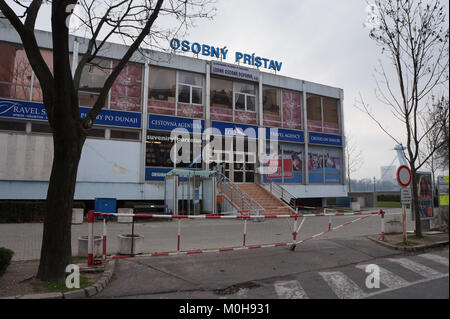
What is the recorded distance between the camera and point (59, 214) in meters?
6.58

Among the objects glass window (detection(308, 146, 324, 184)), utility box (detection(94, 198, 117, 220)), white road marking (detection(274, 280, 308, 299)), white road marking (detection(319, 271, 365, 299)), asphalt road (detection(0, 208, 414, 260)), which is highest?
glass window (detection(308, 146, 324, 184))

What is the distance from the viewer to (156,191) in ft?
73.0

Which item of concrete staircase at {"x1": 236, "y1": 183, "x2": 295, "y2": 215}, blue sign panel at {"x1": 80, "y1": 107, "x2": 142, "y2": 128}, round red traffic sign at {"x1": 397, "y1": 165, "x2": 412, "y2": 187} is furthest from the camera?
blue sign panel at {"x1": 80, "y1": 107, "x2": 142, "y2": 128}

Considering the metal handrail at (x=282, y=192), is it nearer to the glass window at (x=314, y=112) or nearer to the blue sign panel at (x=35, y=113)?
the glass window at (x=314, y=112)

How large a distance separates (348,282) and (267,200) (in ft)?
52.5

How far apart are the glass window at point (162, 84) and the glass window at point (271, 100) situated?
26.2 feet

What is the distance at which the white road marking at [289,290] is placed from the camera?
5699 millimetres

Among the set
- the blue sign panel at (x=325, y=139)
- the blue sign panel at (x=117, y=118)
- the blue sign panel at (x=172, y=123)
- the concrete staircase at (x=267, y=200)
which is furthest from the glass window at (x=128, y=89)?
the blue sign panel at (x=325, y=139)

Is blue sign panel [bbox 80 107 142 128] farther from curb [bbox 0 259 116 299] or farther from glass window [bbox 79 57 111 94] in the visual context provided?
curb [bbox 0 259 116 299]

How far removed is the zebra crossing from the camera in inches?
228

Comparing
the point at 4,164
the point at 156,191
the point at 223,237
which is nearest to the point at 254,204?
the point at 156,191

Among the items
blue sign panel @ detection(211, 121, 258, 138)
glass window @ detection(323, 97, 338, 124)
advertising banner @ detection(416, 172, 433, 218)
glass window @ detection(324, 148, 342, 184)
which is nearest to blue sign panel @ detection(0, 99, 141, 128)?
blue sign panel @ detection(211, 121, 258, 138)

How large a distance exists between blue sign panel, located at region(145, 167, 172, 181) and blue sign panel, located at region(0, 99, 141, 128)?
318 cm

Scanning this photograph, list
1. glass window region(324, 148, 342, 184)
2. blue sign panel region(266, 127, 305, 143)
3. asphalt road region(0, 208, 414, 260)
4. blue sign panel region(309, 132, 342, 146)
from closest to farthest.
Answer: asphalt road region(0, 208, 414, 260)
blue sign panel region(266, 127, 305, 143)
blue sign panel region(309, 132, 342, 146)
glass window region(324, 148, 342, 184)
